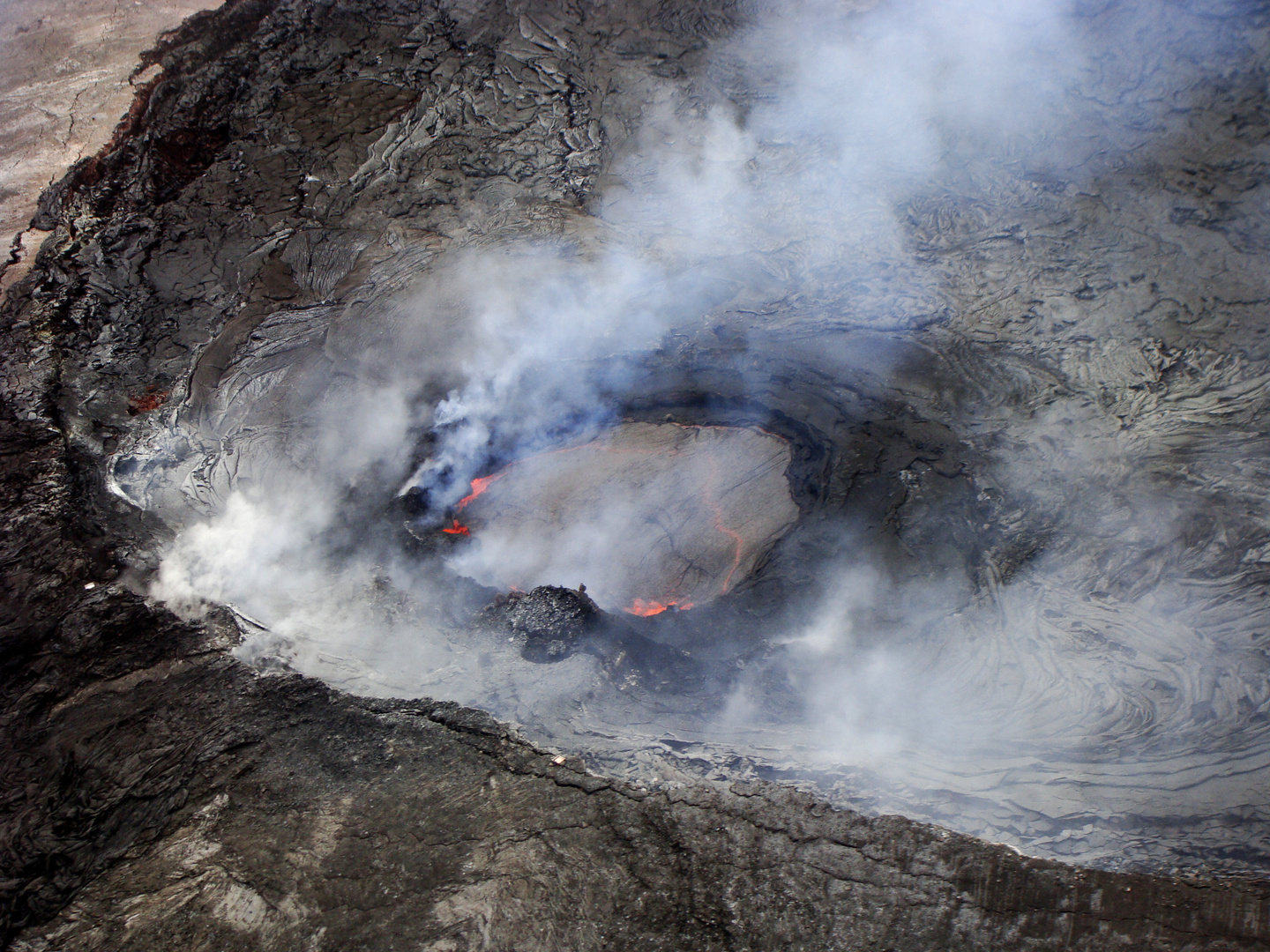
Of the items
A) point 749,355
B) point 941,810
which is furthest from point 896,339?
point 941,810

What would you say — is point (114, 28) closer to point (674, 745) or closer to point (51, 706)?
point (51, 706)

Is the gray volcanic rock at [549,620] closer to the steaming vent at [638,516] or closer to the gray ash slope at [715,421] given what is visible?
the gray ash slope at [715,421]

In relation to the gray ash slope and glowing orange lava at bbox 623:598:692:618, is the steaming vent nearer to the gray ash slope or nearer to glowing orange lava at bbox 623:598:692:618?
glowing orange lava at bbox 623:598:692:618

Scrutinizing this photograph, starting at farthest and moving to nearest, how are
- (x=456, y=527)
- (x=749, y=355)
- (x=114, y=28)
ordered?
(x=114, y=28) < (x=749, y=355) < (x=456, y=527)

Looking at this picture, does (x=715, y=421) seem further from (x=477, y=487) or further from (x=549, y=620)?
(x=549, y=620)

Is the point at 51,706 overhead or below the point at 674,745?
below

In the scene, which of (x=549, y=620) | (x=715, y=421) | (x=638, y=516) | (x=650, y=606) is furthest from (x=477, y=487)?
(x=715, y=421)
